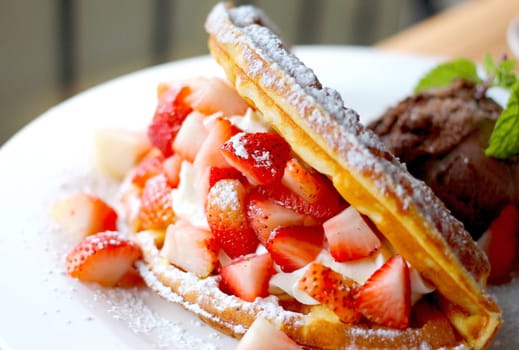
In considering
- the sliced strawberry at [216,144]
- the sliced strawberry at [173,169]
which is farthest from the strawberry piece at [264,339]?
the sliced strawberry at [173,169]

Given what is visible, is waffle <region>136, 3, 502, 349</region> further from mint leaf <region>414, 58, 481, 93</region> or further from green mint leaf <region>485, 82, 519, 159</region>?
mint leaf <region>414, 58, 481, 93</region>

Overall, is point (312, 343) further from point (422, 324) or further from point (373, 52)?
point (373, 52)

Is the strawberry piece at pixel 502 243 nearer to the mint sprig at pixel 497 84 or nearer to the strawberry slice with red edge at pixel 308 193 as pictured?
the mint sprig at pixel 497 84

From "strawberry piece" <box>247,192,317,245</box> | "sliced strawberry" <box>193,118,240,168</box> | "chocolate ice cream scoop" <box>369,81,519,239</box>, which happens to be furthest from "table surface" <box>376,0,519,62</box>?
"strawberry piece" <box>247,192,317,245</box>

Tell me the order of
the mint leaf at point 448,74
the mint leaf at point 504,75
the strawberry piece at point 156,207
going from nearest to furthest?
the strawberry piece at point 156,207, the mint leaf at point 504,75, the mint leaf at point 448,74

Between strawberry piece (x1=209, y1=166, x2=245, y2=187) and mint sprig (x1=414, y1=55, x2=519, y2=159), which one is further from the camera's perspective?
mint sprig (x1=414, y1=55, x2=519, y2=159)

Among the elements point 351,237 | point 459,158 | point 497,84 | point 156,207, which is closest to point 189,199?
point 156,207
